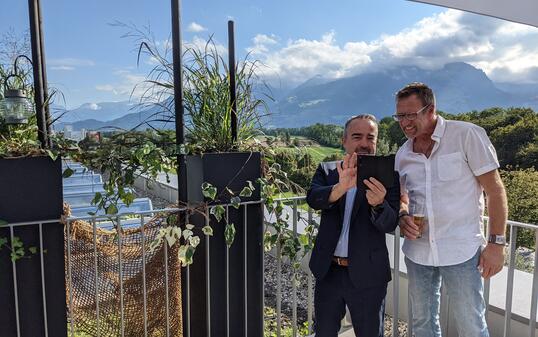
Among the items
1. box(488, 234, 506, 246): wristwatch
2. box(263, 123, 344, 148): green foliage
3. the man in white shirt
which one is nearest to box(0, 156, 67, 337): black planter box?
box(263, 123, 344, 148): green foliage

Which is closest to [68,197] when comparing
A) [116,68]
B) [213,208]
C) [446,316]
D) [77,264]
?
[77,264]

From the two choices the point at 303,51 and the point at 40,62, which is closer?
the point at 40,62

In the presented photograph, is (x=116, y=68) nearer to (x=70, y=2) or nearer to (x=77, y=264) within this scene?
(x=70, y=2)

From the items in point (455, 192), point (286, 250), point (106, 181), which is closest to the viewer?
point (455, 192)

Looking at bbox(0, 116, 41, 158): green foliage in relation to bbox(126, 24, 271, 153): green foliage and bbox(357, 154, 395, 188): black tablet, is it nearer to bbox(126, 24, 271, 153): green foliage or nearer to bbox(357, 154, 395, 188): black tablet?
bbox(126, 24, 271, 153): green foliage

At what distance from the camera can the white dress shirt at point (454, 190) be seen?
1.64 m

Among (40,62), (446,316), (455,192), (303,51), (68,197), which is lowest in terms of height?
(446,316)

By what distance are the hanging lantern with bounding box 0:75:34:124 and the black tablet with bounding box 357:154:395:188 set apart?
1.66 meters

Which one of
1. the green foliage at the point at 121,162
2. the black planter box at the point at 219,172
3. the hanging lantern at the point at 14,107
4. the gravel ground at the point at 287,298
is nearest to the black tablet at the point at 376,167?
the black planter box at the point at 219,172

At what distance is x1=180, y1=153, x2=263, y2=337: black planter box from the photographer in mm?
2115

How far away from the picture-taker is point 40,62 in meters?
1.89

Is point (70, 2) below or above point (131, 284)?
above

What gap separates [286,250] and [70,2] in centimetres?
223

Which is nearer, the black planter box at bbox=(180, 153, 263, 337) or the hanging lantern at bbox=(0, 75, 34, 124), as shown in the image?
the hanging lantern at bbox=(0, 75, 34, 124)
